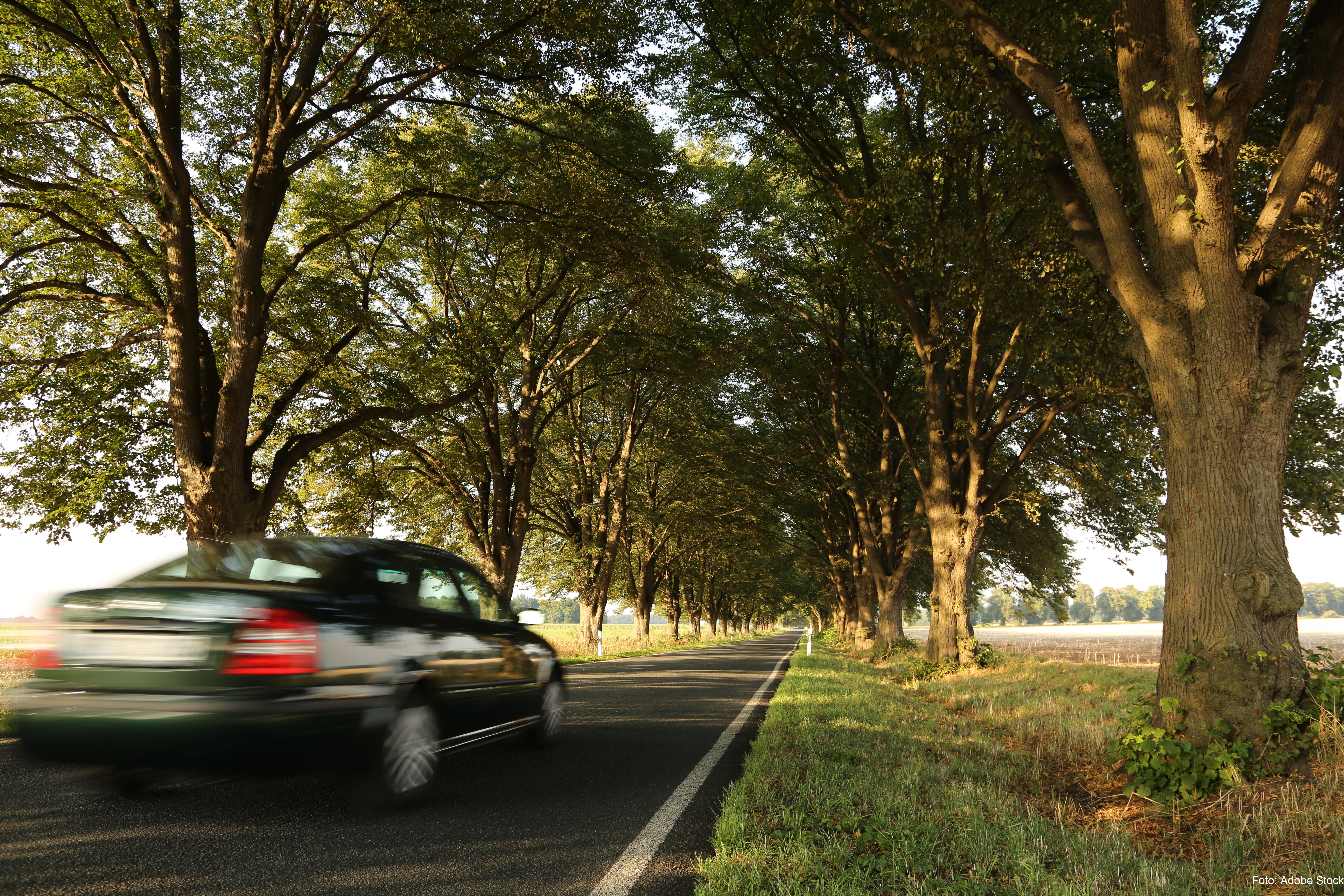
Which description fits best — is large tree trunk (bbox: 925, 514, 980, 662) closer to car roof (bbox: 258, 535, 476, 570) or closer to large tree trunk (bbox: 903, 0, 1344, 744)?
large tree trunk (bbox: 903, 0, 1344, 744)

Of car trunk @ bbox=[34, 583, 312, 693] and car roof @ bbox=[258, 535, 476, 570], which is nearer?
Result: car trunk @ bbox=[34, 583, 312, 693]

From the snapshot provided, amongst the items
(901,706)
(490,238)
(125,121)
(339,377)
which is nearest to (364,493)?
(339,377)

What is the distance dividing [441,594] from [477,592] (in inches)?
19.8

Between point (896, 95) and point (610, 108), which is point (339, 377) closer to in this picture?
point (610, 108)

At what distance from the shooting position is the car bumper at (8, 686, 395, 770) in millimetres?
3359

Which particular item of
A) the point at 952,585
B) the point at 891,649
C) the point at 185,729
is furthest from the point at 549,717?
the point at 891,649

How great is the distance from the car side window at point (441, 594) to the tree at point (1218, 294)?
199 inches

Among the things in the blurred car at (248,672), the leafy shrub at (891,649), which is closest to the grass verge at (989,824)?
the blurred car at (248,672)

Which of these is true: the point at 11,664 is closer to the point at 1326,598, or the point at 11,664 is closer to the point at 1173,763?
the point at 1173,763

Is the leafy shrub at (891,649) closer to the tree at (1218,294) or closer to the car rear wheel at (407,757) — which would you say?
the tree at (1218,294)

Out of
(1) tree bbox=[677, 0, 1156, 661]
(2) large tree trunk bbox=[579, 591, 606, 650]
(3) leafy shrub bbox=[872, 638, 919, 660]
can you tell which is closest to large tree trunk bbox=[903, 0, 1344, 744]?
(1) tree bbox=[677, 0, 1156, 661]

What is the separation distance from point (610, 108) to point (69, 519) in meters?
13.3

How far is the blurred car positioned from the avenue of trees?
5.40 feet

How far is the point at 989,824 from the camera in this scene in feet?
13.0
